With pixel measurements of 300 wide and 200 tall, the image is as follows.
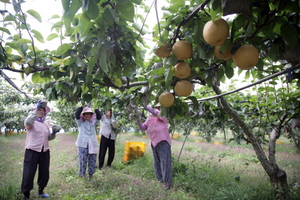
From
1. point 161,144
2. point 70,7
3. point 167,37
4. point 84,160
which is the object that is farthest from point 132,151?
point 70,7

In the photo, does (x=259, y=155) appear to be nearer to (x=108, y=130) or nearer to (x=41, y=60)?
(x=41, y=60)

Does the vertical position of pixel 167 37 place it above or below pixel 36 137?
above

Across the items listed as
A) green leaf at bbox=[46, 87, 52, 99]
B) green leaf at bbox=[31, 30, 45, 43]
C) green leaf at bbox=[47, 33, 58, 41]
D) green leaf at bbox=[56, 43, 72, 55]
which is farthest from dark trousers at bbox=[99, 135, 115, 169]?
green leaf at bbox=[56, 43, 72, 55]

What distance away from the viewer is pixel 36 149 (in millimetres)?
2945

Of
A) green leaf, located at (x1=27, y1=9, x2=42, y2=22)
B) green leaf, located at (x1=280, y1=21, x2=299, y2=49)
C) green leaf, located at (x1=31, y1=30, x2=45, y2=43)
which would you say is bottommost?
green leaf, located at (x1=280, y1=21, x2=299, y2=49)

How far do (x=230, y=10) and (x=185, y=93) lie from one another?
2.24ft

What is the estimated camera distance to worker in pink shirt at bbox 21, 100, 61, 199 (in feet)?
9.41

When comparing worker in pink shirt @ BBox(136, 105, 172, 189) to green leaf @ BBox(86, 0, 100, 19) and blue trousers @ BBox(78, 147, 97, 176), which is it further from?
green leaf @ BBox(86, 0, 100, 19)

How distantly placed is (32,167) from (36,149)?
256 mm

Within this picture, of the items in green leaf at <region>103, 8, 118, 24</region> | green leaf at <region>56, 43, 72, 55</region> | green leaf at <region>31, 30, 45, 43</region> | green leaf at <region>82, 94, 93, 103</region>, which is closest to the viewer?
green leaf at <region>103, 8, 118, 24</region>

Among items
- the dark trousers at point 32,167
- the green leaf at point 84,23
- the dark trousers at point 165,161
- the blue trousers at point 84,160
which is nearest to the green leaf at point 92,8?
the green leaf at point 84,23

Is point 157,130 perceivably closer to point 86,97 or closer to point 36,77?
point 86,97

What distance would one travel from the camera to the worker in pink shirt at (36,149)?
287 cm

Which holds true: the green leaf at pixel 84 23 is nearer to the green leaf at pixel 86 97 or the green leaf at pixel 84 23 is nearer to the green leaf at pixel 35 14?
the green leaf at pixel 35 14
